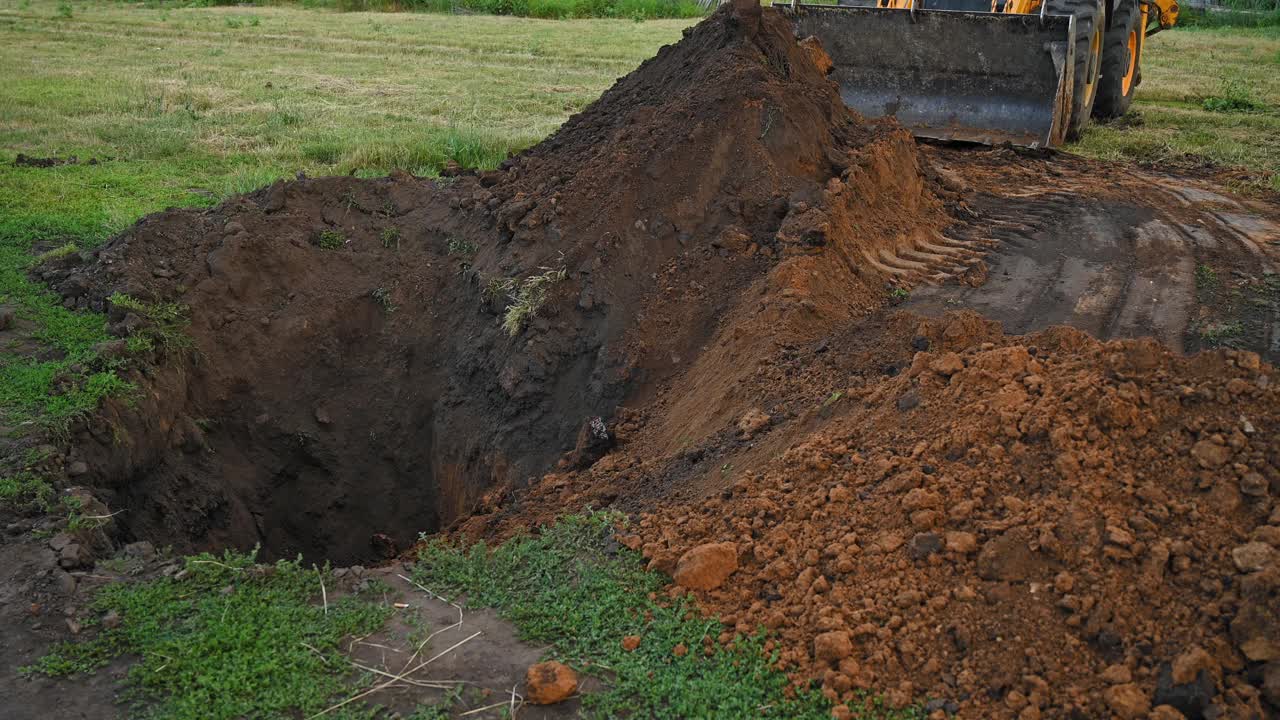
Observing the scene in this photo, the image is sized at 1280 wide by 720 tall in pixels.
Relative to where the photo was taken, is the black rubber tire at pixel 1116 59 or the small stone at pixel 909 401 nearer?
the small stone at pixel 909 401

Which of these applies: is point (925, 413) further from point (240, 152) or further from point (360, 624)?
point (240, 152)

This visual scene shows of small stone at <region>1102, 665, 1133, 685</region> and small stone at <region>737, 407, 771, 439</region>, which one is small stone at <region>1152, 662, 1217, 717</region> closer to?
small stone at <region>1102, 665, 1133, 685</region>

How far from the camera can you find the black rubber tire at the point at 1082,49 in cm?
1077

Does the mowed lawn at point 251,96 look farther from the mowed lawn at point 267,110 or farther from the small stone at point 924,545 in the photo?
the small stone at point 924,545

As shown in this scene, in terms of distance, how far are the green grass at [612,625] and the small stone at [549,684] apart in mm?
88

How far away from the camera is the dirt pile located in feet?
10.1

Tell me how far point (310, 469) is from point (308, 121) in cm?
760

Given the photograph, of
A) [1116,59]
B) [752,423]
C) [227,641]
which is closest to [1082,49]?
[1116,59]

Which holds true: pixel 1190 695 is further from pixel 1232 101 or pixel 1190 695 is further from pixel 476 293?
pixel 1232 101

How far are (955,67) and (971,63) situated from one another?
0.55ft

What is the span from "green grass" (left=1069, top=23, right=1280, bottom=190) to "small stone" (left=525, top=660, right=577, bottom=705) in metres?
9.00

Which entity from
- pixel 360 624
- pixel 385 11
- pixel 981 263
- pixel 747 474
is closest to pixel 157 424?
pixel 360 624

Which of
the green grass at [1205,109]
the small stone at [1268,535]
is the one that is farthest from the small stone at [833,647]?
the green grass at [1205,109]

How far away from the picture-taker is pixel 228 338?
22.9 feet
